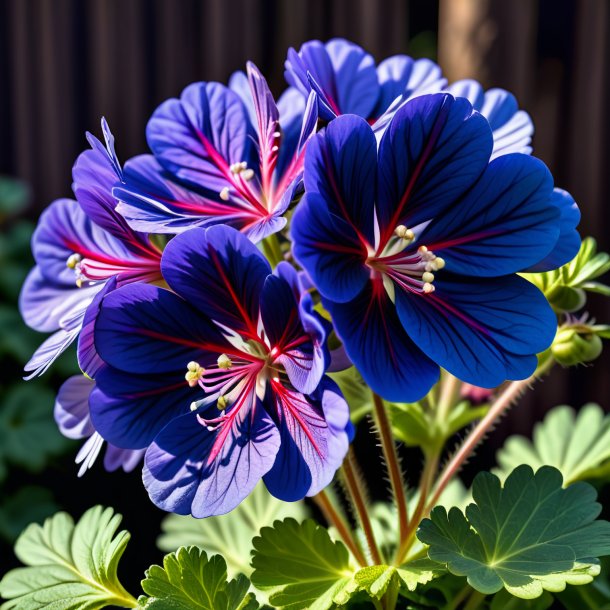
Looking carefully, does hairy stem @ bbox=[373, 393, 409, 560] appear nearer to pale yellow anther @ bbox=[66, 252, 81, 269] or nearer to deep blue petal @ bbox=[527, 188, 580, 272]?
deep blue petal @ bbox=[527, 188, 580, 272]

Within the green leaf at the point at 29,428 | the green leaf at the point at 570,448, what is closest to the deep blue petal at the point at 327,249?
the green leaf at the point at 570,448

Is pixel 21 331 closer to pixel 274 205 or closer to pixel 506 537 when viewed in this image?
pixel 274 205

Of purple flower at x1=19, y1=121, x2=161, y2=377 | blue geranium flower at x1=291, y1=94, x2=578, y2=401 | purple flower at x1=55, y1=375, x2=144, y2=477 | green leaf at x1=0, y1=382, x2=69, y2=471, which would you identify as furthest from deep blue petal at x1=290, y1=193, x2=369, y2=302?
green leaf at x1=0, y1=382, x2=69, y2=471

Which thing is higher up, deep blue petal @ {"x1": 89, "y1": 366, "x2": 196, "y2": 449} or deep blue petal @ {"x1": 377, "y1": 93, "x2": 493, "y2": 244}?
deep blue petal @ {"x1": 377, "y1": 93, "x2": 493, "y2": 244}

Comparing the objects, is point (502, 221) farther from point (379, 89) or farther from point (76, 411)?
point (76, 411)

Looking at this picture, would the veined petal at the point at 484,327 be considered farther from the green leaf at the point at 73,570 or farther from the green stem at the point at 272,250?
the green leaf at the point at 73,570

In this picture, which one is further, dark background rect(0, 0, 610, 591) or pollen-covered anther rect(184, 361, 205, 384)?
dark background rect(0, 0, 610, 591)

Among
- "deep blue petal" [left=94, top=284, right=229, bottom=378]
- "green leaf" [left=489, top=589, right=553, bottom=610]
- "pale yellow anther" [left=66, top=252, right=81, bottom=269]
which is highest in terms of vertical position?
"pale yellow anther" [left=66, top=252, right=81, bottom=269]
